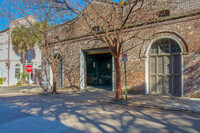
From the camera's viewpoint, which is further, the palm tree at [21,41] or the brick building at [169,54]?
the palm tree at [21,41]

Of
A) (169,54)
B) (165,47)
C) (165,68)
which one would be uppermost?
(165,47)

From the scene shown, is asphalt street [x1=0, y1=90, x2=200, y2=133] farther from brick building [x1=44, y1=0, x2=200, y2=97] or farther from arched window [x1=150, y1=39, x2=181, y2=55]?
arched window [x1=150, y1=39, x2=181, y2=55]

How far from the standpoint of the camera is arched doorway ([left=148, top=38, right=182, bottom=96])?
10492mm

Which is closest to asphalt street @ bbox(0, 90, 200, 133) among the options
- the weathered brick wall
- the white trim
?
the weathered brick wall

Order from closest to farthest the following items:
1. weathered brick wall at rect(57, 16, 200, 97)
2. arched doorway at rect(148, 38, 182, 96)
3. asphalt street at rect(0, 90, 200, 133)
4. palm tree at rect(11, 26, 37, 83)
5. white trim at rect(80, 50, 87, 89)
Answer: asphalt street at rect(0, 90, 200, 133) < weathered brick wall at rect(57, 16, 200, 97) < arched doorway at rect(148, 38, 182, 96) < white trim at rect(80, 50, 87, 89) < palm tree at rect(11, 26, 37, 83)

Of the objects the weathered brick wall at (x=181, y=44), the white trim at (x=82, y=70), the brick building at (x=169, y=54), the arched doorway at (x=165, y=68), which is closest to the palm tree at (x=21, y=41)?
the white trim at (x=82, y=70)

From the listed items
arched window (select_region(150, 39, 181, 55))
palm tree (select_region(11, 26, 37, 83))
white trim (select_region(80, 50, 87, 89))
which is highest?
palm tree (select_region(11, 26, 37, 83))

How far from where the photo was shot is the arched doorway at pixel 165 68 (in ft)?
34.4

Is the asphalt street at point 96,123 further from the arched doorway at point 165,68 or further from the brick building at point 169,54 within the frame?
the arched doorway at point 165,68

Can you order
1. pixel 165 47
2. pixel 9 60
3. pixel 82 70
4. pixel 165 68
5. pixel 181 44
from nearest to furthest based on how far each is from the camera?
pixel 181 44, pixel 165 68, pixel 165 47, pixel 82 70, pixel 9 60

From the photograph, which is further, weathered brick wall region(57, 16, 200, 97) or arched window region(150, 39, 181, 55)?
arched window region(150, 39, 181, 55)

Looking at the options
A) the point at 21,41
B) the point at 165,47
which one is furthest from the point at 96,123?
the point at 21,41

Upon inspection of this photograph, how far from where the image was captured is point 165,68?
432 inches

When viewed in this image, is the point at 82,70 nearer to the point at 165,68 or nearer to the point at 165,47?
the point at 165,68
